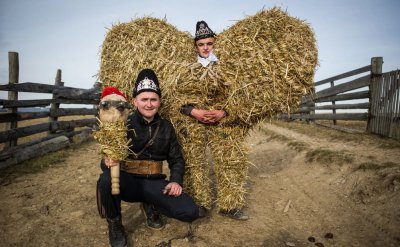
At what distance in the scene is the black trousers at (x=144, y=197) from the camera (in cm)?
300

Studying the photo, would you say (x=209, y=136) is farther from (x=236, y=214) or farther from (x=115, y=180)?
(x=115, y=180)

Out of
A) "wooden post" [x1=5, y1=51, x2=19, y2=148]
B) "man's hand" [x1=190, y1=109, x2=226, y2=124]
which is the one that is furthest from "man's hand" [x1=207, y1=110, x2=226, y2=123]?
"wooden post" [x1=5, y1=51, x2=19, y2=148]

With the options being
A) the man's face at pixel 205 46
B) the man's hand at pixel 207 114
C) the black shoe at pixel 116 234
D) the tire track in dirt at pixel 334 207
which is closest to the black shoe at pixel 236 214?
the tire track in dirt at pixel 334 207

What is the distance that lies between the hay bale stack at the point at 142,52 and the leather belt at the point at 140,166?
0.86 meters

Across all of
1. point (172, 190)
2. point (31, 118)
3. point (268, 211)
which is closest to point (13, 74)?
point (31, 118)

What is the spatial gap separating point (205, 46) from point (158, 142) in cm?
150

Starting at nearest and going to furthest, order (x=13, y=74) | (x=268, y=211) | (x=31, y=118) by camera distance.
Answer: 1. (x=268, y=211)
2. (x=13, y=74)
3. (x=31, y=118)

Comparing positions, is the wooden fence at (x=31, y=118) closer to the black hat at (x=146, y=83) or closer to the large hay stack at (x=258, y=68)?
the black hat at (x=146, y=83)

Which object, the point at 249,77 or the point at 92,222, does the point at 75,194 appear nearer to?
A: the point at 92,222

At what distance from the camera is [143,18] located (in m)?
4.18

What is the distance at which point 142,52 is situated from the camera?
382 cm

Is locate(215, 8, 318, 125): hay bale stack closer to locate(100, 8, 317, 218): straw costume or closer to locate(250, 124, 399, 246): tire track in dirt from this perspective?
locate(100, 8, 317, 218): straw costume

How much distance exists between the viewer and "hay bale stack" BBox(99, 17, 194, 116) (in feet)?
12.3

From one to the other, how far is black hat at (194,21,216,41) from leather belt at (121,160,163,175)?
182 cm
